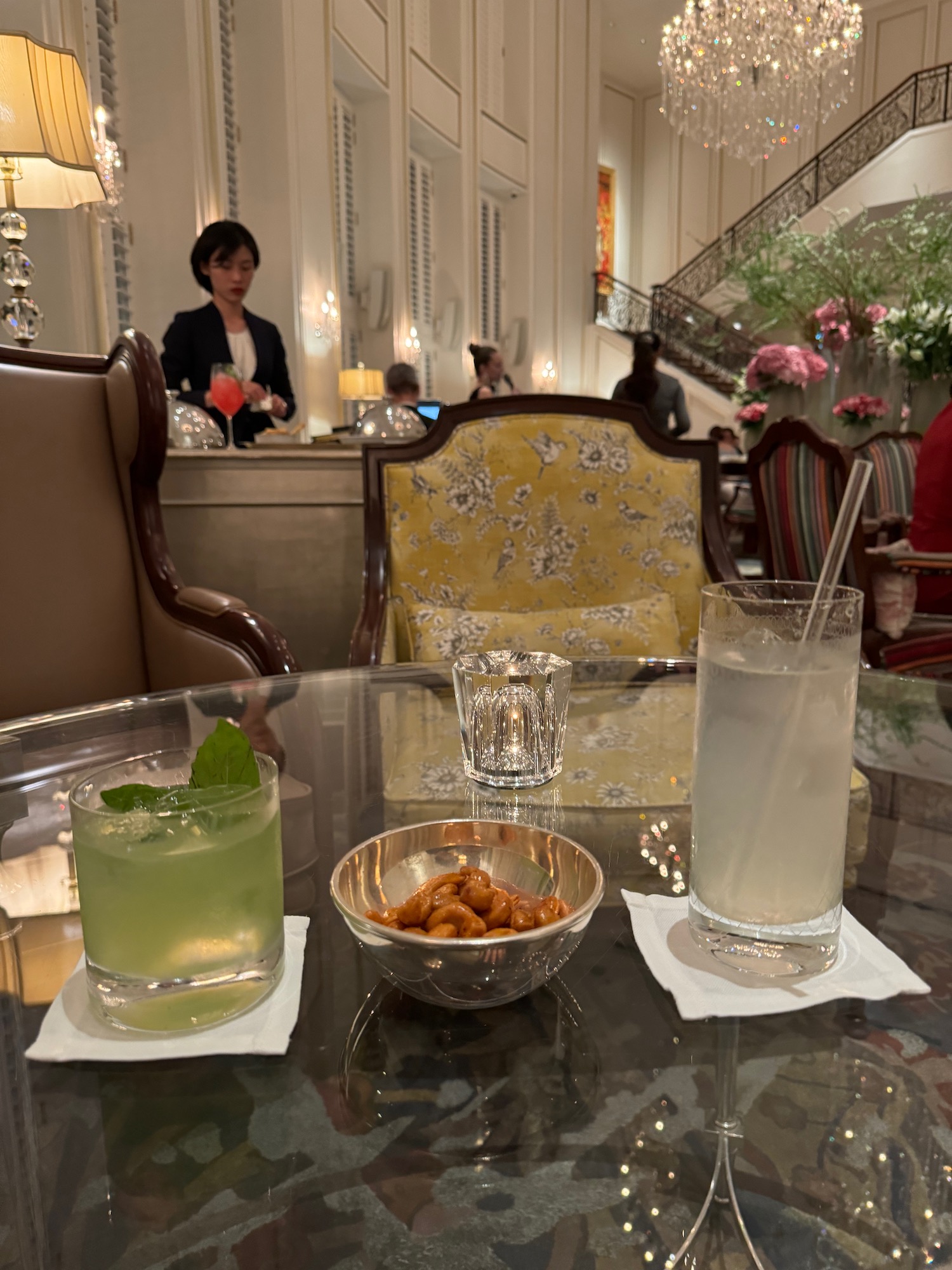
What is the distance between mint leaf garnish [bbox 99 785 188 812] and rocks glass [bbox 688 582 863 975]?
0.28m

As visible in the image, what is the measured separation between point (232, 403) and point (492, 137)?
6357mm

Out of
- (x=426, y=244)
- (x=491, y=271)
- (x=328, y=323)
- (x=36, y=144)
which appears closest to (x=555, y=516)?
(x=36, y=144)

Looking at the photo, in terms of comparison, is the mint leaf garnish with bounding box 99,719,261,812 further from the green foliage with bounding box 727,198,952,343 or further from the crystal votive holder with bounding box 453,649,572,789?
the green foliage with bounding box 727,198,952,343

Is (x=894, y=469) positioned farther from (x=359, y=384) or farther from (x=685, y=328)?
(x=685, y=328)

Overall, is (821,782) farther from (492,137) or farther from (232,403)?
(492,137)

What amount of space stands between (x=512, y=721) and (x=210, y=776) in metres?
0.42

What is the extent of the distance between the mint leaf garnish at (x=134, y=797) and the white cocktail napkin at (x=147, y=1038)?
111 millimetres

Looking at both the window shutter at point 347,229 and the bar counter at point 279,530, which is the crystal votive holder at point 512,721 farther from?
the window shutter at point 347,229

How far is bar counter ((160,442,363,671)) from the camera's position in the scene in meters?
2.23

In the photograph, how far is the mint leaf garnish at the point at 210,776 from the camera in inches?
17.2

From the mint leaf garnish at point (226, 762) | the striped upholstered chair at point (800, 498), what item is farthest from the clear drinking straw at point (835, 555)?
the striped upholstered chair at point (800, 498)

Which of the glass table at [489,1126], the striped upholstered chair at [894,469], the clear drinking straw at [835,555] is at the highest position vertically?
the striped upholstered chair at [894,469]

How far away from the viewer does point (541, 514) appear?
6.24ft

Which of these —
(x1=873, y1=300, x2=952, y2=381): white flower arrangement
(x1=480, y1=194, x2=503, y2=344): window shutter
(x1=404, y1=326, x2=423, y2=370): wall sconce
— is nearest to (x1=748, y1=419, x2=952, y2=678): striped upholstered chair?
(x1=873, y1=300, x2=952, y2=381): white flower arrangement
